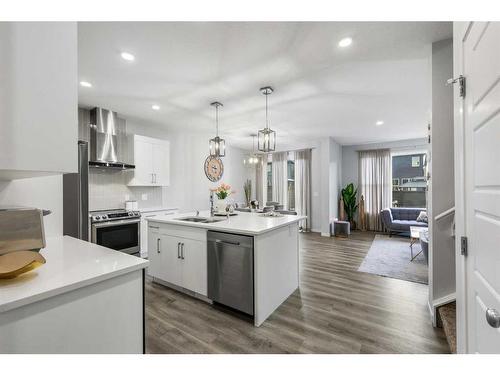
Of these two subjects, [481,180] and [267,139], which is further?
[267,139]

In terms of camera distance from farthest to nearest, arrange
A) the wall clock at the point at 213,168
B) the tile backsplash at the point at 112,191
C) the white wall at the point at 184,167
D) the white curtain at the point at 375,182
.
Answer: the white curtain at the point at 375,182 → the wall clock at the point at 213,168 → the white wall at the point at 184,167 → the tile backsplash at the point at 112,191

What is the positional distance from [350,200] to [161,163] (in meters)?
5.41

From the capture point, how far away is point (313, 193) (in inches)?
257

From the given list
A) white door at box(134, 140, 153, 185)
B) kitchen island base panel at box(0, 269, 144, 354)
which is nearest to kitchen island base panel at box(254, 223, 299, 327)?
kitchen island base panel at box(0, 269, 144, 354)

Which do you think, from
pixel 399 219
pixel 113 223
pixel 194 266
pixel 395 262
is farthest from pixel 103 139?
pixel 399 219

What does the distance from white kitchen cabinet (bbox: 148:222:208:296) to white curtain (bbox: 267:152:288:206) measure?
4.74 meters

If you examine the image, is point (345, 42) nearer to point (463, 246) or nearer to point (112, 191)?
point (463, 246)

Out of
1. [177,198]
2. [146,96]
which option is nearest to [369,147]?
[177,198]

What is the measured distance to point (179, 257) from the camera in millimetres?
2559

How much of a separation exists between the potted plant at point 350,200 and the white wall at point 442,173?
479cm

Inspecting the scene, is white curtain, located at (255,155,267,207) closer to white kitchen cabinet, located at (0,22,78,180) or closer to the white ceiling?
the white ceiling

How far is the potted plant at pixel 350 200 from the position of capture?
21.9 feet

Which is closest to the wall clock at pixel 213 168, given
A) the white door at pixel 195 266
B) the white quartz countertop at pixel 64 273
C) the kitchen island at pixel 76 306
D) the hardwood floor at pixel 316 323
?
the hardwood floor at pixel 316 323

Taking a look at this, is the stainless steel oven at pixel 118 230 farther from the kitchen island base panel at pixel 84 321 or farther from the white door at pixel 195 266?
the kitchen island base panel at pixel 84 321
